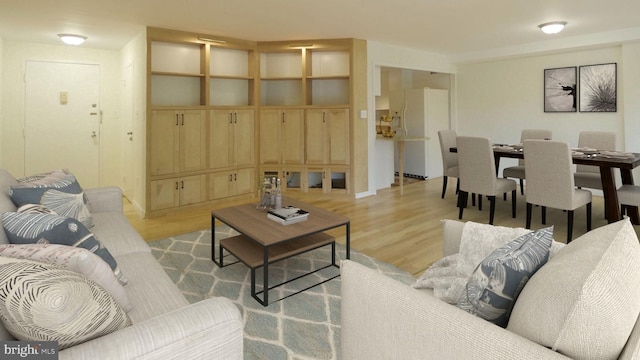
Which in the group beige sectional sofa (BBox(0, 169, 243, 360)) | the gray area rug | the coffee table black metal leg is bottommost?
the gray area rug

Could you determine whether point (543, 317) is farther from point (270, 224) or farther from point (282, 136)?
point (282, 136)

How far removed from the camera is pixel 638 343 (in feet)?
2.44

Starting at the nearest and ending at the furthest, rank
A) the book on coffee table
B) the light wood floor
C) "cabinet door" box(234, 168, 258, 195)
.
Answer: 1. the book on coffee table
2. the light wood floor
3. "cabinet door" box(234, 168, 258, 195)

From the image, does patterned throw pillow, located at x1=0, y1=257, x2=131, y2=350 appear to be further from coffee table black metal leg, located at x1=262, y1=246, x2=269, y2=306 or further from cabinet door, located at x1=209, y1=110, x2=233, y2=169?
cabinet door, located at x1=209, y1=110, x2=233, y2=169

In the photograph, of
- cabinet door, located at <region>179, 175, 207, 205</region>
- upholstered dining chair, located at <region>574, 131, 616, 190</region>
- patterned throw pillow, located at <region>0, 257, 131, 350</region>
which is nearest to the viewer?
patterned throw pillow, located at <region>0, 257, 131, 350</region>

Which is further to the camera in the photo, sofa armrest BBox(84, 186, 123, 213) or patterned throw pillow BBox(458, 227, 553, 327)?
sofa armrest BBox(84, 186, 123, 213)

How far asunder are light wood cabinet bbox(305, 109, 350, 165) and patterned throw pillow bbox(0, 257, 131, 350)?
15.3 feet

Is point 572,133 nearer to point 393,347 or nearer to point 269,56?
point 269,56

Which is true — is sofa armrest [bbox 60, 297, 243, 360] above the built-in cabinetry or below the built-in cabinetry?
below

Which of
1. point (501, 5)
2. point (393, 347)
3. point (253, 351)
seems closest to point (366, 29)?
point (501, 5)

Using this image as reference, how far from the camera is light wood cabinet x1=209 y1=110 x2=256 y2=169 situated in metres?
5.12

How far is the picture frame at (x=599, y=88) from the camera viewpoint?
5324 mm

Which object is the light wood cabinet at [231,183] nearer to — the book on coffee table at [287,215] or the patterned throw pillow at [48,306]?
the book on coffee table at [287,215]

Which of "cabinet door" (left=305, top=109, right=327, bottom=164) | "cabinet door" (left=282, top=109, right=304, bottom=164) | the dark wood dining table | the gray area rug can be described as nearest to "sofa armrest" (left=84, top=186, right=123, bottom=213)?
the gray area rug
